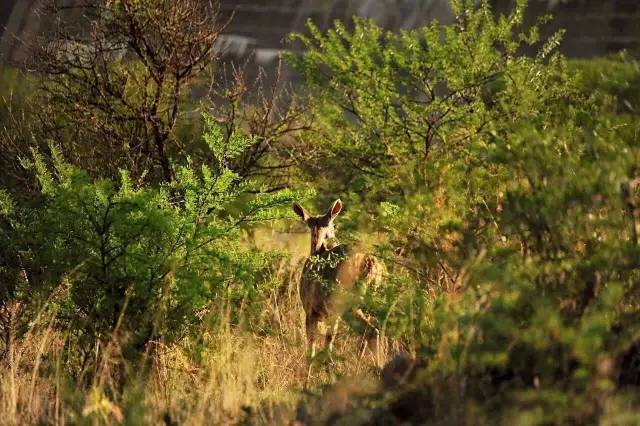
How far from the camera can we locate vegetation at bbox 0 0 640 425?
15.9ft

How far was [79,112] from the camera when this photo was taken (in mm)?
10281

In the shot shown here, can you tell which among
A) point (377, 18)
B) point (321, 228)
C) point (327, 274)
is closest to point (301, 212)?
point (321, 228)

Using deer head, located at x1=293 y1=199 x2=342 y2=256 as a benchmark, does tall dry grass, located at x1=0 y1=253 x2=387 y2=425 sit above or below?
below

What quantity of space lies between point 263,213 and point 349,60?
15.4 ft

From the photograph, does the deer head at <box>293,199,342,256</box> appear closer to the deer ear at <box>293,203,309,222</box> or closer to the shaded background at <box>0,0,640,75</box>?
the deer ear at <box>293,203,309,222</box>

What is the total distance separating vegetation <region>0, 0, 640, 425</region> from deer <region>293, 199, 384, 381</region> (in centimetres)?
26

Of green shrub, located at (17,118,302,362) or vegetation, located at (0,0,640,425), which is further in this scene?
green shrub, located at (17,118,302,362)

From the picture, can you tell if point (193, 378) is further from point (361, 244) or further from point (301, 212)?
point (301, 212)

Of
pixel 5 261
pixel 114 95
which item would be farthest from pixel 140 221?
pixel 114 95

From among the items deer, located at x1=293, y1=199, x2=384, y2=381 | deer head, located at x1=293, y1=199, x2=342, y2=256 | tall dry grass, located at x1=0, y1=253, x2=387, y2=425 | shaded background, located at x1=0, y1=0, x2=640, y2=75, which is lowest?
tall dry grass, located at x1=0, y1=253, x2=387, y2=425

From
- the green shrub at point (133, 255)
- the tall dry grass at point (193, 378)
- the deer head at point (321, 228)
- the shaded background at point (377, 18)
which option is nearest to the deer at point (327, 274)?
the deer head at point (321, 228)

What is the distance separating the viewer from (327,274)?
923 cm

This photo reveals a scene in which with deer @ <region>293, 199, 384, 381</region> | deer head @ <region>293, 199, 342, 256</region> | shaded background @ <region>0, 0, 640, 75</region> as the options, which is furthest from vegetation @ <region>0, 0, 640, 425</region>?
shaded background @ <region>0, 0, 640, 75</region>

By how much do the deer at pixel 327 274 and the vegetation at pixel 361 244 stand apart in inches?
10.2
